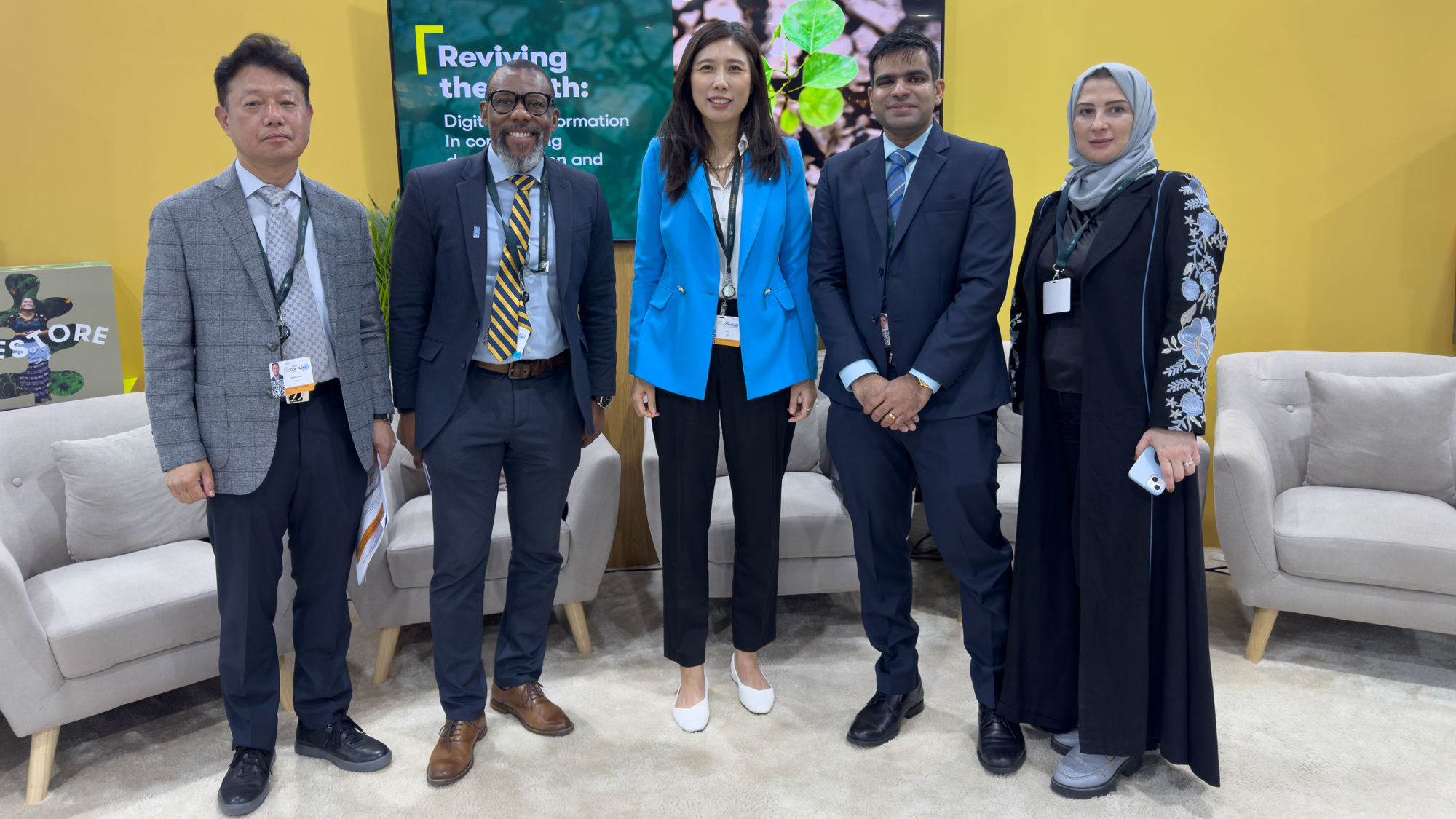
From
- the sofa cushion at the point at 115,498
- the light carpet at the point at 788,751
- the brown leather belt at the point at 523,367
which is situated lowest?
the light carpet at the point at 788,751

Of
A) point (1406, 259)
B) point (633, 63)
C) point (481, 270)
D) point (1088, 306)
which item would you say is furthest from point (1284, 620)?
point (633, 63)

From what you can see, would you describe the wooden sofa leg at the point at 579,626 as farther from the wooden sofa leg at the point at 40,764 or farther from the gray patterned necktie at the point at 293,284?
the wooden sofa leg at the point at 40,764

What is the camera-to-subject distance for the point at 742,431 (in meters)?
2.28

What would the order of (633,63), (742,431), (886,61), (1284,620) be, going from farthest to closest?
(633,63)
(1284,620)
(742,431)
(886,61)

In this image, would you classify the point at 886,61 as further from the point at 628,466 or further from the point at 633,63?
the point at 628,466

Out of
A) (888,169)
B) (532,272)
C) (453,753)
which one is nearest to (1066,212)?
(888,169)

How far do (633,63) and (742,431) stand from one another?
182cm

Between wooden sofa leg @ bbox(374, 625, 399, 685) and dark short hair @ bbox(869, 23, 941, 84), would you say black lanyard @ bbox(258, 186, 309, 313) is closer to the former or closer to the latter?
wooden sofa leg @ bbox(374, 625, 399, 685)

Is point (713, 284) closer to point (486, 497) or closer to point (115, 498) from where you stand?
point (486, 497)

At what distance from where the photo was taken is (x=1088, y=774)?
6.67 feet

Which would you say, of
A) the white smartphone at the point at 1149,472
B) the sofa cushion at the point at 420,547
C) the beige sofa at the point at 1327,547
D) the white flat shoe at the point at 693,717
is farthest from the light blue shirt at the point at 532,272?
the beige sofa at the point at 1327,547

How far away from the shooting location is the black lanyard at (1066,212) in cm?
189

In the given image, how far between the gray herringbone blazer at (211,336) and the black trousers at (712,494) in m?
0.98

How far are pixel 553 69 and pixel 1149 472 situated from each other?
8.62 feet
